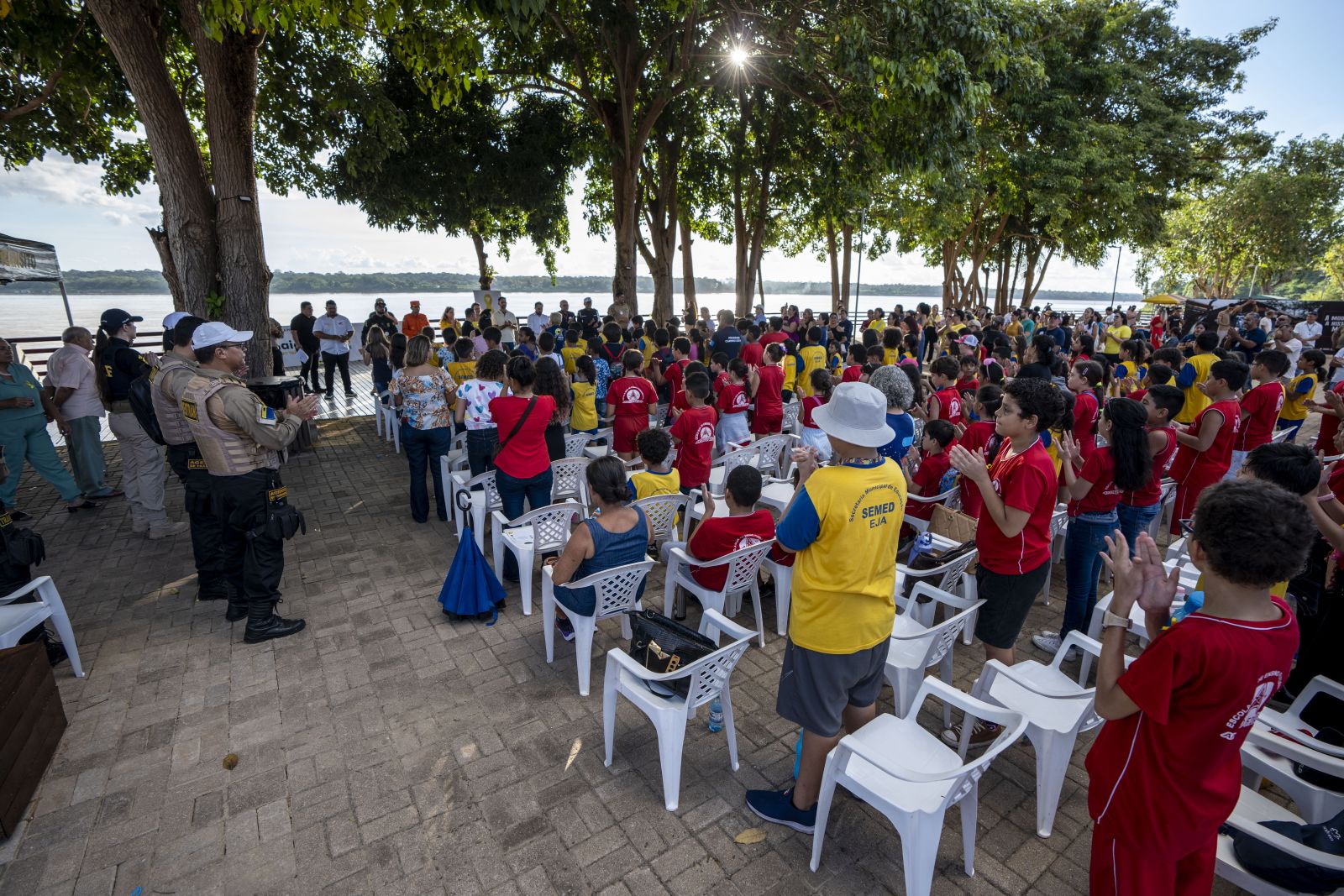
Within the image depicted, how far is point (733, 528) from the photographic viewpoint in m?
3.82

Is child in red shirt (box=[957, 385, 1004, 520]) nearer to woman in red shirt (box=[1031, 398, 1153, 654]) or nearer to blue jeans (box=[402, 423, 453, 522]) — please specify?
woman in red shirt (box=[1031, 398, 1153, 654])

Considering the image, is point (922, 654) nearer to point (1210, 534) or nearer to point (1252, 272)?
point (1210, 534)

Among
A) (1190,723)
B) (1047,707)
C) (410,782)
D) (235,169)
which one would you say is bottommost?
(410,782)

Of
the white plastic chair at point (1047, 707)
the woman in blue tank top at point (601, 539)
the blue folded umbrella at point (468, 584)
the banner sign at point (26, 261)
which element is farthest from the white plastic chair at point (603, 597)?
the banner sign at point (26, 261)

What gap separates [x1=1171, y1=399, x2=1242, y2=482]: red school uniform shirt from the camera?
15.5 feet

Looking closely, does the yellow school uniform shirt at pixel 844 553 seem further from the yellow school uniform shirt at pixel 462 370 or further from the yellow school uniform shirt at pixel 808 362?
the yellow school uniform shirt at pixel 808 362

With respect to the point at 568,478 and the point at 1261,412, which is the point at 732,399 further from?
the point at 1261,412

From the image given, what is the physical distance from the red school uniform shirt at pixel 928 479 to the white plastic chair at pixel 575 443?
3.39 meters

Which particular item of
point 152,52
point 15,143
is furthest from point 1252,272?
point 15,143

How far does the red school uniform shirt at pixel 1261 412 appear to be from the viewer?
18.5 feet

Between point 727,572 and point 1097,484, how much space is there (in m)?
2.25

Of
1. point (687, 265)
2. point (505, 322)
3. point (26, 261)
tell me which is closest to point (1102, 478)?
point (26, 261)

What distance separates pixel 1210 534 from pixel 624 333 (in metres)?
10.1

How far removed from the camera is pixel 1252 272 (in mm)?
36062
